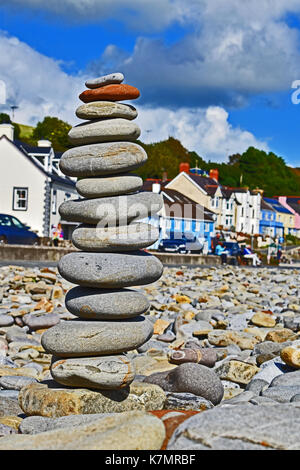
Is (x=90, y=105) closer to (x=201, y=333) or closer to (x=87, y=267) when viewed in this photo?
(x=87, y=267)

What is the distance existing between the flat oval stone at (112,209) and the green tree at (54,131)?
6632cm

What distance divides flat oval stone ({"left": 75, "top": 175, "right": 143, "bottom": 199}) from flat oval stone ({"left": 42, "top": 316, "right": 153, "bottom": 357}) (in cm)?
128

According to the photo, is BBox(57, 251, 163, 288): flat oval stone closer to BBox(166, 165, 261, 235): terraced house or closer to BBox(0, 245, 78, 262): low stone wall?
BBox(0, 245, 78, 262): low stone wall

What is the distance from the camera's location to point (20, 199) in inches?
1555

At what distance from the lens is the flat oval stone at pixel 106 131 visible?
6074 millimetres

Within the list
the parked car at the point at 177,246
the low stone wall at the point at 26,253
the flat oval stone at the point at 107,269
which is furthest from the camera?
the parked car at the point at 177,246

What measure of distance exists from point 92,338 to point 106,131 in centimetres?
204

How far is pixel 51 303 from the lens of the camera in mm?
12523

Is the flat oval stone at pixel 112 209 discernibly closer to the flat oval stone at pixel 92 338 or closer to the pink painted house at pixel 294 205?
the flat oval stone at pixel 92 338

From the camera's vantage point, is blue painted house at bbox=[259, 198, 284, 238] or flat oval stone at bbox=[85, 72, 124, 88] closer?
flat oval stone at bbox=[85, 72, 124, 88]

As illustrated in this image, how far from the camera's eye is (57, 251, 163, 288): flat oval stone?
18.8 feet

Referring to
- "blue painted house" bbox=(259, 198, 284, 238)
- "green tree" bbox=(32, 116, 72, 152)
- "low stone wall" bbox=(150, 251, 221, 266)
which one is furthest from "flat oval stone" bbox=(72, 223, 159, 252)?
"blue painted house" bbox=(259, 198, 284, 238)

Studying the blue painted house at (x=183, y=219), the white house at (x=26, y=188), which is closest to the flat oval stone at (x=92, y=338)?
the white house at (x=26, y=188)

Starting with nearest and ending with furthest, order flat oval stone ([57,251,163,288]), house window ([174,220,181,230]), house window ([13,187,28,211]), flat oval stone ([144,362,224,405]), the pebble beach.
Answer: the pebble beach, flat oval stone ([57,251,163,288]), flat oval stone ([144,362,224,405]), house window ([13,187,28,211]), house window ([174,220,181,230])
